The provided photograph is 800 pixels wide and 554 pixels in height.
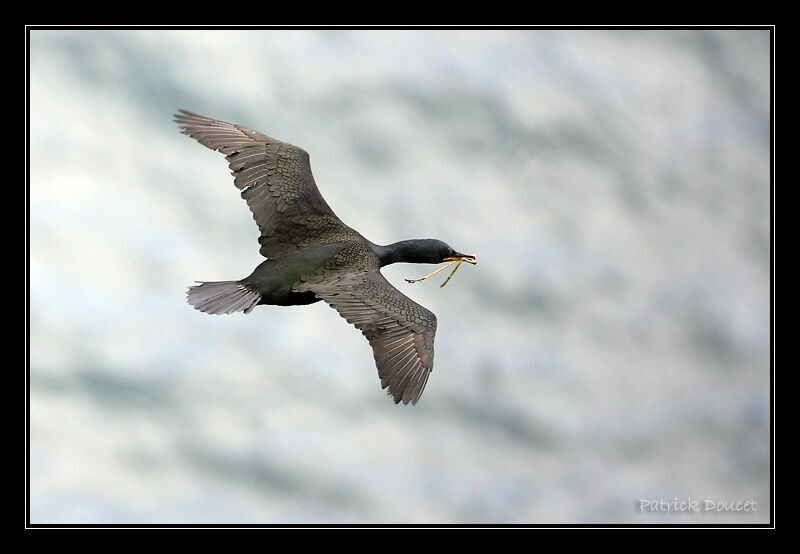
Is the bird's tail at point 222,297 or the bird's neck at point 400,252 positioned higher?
the bird's neck at point 400,252

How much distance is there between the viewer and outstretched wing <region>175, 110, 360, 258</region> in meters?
10.4

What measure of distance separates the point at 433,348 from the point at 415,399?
545 mm

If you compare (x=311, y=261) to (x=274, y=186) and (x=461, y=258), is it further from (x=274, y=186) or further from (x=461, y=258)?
(x=461, y=258)

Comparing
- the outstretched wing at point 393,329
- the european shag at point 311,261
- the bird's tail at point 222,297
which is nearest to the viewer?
the outstretched wing at point 393,329

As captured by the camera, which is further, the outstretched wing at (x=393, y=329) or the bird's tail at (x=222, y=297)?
the bird's tail at (x=222, y=297)

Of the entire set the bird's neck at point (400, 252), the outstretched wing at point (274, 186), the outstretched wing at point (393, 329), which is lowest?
the outstretched wing at point (393, 329)

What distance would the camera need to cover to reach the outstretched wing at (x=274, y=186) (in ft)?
34.2

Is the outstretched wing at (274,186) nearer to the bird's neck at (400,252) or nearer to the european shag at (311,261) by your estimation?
the european shag at (311,261)

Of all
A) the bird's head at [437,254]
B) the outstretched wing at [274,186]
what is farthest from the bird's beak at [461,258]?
the outstretched wing at [274,186]

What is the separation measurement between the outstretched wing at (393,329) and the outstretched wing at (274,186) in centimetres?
98

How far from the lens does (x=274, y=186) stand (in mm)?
10719

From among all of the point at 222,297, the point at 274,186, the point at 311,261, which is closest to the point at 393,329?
the point at 311,261
